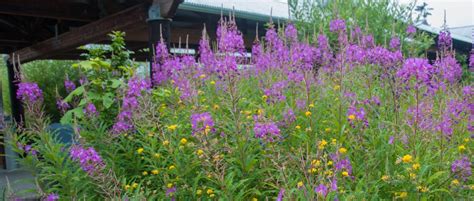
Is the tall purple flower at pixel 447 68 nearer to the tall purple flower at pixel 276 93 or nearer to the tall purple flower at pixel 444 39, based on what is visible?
the tall purple flower at pixel 444 39

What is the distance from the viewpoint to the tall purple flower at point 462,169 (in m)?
2.31

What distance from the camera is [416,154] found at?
7.87 ft

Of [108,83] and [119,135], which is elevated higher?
[108,83]

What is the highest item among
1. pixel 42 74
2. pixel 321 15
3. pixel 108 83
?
pixel 321 15

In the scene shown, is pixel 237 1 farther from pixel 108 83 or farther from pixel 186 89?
pixel 186 89

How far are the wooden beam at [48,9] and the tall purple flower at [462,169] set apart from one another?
5421mm

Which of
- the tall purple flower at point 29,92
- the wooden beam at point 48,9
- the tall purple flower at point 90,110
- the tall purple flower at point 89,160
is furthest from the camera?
the wooden beam at point 48,9

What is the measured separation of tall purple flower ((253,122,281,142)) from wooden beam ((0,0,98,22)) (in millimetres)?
4537

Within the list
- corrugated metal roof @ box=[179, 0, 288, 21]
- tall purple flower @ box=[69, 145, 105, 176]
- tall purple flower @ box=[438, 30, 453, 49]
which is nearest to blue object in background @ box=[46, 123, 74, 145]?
tall purple flower @ box=[69, 145, 105, 176]

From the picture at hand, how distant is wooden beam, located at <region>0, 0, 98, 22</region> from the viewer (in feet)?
18.7

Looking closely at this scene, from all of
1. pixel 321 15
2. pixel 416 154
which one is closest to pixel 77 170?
pixel 416 154

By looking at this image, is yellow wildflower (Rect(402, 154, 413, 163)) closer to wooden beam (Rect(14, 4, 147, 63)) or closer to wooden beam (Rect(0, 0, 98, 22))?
wooden beam (Rect(14, 4, 147, 63))

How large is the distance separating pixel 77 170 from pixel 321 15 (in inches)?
240

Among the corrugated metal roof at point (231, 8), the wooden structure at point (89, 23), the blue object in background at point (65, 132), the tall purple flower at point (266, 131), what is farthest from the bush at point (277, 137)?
the corrugated metal roof at point (231, 8)
